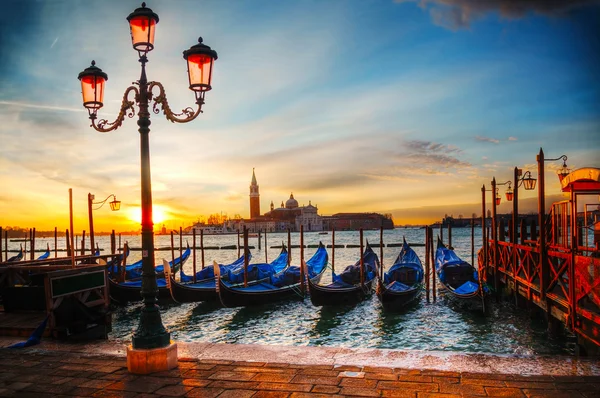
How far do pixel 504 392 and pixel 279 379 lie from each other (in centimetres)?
158

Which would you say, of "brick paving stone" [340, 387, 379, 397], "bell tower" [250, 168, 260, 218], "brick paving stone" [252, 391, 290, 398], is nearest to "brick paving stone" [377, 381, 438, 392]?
"brick paving stone" [340, 387, 379, 397]

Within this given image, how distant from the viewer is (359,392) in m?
3.14

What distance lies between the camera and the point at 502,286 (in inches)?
507

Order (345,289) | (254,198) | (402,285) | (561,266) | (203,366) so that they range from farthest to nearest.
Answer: (254,198), (345,289), (402,285), (561,266), (203,366)

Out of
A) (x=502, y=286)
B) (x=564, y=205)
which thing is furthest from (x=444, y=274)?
(x=564, y=205)

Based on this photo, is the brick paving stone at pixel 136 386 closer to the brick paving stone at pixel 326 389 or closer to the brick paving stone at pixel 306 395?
the brick paving stone at pixel 306 395

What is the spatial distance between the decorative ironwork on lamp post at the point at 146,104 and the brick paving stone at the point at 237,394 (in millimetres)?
915

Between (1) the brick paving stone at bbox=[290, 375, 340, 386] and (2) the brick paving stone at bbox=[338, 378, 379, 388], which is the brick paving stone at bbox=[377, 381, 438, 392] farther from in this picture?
(1) the brick paving stone at bbox=[290, 375, 340, 386]

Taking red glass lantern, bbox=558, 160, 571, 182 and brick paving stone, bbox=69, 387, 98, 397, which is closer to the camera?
→ brick paving stone, bbox=69, 387, 98, 397

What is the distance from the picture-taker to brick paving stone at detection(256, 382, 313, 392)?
3.24 m

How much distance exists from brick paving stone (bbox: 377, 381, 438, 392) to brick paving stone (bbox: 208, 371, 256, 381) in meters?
1.01

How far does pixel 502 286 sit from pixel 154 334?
37.5ft

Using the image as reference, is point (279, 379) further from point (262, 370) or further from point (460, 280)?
point (460, 280)

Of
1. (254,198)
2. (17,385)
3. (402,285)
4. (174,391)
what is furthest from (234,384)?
(254,198)
